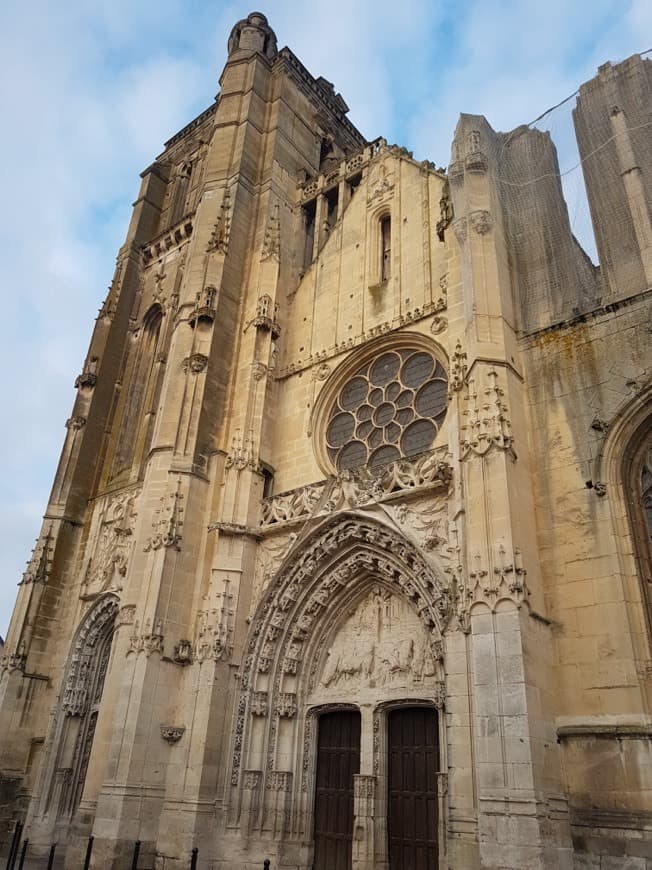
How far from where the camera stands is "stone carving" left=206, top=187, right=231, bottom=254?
1529 centimetres

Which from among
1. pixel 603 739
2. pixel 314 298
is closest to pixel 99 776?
pixel 603 739

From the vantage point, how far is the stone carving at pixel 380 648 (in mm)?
10039

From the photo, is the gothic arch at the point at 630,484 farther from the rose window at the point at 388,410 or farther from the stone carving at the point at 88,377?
the stone carving at the point at 88,377

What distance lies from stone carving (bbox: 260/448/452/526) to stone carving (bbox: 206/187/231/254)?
A: 6.20 metres

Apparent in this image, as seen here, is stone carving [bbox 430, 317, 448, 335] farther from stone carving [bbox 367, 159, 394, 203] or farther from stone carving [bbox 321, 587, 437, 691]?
stone carving [bbox 321, 587, 437, 691]

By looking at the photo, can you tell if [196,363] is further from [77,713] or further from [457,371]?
[77,713]

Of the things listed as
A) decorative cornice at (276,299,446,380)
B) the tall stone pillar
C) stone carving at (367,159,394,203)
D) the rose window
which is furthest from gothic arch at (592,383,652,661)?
stone carving at (367,159,394,203)

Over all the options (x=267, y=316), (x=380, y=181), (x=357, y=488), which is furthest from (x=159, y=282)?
(x=357, y=488)

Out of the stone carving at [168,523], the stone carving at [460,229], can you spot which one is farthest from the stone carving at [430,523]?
the stone carving at [460,229]

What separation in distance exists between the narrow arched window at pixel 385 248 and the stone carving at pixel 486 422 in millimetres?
5170

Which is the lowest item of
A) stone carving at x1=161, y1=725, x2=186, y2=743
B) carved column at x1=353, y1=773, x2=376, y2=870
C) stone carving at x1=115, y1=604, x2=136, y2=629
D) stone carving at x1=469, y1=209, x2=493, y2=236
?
carved column at x1=353, y1=773, x2=376, y2=870

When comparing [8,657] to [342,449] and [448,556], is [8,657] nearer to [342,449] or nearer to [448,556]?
[342,449]

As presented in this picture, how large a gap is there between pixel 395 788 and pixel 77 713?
7.15 meters

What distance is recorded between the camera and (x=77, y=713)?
44.7ft
